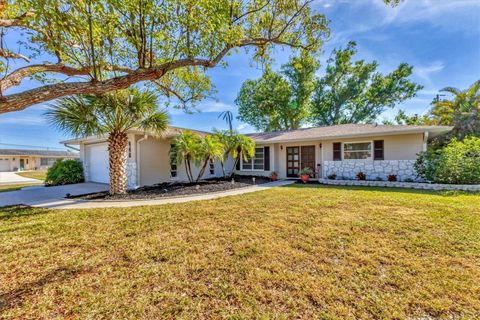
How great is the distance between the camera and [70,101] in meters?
7.62

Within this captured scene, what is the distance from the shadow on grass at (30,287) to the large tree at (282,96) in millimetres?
23628

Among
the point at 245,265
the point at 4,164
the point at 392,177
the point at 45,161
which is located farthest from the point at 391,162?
the point at 45,161

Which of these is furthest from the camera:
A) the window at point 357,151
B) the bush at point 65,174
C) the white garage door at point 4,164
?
the white garage door at point 4,164

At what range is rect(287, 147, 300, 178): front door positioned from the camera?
14711 millimetres

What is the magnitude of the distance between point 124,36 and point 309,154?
11.8 meters

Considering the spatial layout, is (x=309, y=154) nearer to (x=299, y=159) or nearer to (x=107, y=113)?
(x=299, y=159)

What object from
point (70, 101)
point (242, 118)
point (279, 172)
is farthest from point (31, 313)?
point (242, 118)

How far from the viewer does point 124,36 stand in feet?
19.9

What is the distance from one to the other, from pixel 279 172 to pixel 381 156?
604 cm

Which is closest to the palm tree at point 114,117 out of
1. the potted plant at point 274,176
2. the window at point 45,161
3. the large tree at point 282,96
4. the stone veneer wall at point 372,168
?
the potted plant at point 274,176

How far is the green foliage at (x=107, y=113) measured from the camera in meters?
7.68

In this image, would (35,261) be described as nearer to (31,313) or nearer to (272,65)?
A: (31,313)

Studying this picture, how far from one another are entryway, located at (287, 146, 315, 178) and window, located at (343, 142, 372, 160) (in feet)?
A: 6.65

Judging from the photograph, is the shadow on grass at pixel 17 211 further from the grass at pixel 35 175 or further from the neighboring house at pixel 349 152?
the grass at pixel 35 175
